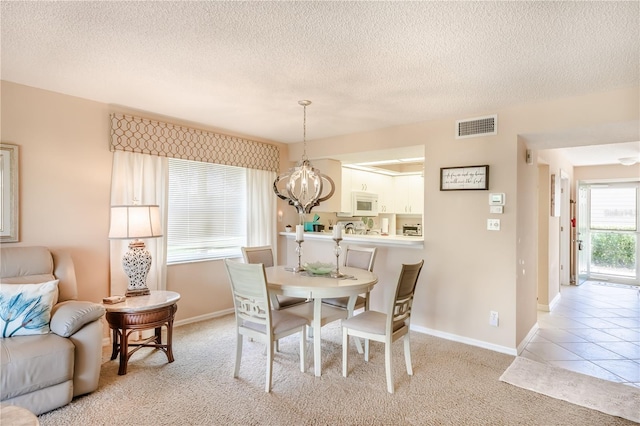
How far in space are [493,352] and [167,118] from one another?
4.29 meters

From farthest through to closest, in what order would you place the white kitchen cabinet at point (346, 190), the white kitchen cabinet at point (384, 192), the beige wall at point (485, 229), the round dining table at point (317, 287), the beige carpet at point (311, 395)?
the white kitchen cabinet at point (384, 192)
the white kitchen cabinet at point (346, 190)
the beige wall at point (485, 229)
the round dining table at point (317, 287)
the beige carpet at point (311, 395)

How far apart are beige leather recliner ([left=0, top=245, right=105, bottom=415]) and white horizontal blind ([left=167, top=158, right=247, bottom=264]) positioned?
1.35 m

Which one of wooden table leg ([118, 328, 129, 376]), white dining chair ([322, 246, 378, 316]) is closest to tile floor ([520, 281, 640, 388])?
white dining chair ([322, 246, 378, 316])

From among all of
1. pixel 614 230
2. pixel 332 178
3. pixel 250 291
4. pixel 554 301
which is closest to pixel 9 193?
pixel 250 291

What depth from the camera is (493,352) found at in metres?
3.46

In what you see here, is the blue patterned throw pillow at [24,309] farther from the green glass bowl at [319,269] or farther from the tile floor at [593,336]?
the tile floor at [593,336]

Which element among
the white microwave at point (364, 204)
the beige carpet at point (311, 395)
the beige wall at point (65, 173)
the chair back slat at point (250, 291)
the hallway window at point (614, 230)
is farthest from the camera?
the hallway window at point (614, 230)

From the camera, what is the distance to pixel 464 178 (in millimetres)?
3715

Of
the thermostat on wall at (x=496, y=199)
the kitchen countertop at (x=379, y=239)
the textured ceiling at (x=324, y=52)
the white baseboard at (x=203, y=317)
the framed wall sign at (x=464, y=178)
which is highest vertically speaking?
the textured ceiling at (x=324, y=52)

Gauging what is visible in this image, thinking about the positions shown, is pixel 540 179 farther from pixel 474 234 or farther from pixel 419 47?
pixel 419 47

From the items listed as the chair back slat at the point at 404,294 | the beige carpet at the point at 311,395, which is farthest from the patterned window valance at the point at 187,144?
the chair back slat at the point at 404,294

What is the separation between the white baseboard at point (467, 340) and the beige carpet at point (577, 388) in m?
0.29

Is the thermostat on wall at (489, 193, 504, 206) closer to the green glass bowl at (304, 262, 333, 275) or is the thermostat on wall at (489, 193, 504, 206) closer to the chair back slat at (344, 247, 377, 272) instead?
the chair back slat at (344, 247, 377, 272)

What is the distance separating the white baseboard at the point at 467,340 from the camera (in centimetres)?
345
